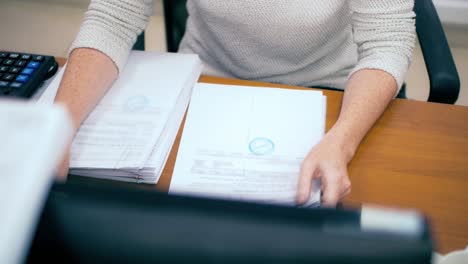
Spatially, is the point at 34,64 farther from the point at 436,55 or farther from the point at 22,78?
the point at 436,55

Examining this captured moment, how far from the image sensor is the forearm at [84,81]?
0.66 metres

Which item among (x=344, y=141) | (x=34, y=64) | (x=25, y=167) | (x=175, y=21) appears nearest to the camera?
(x=25, y=167)

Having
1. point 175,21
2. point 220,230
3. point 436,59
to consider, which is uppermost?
point 220,230

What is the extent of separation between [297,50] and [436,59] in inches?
11.1

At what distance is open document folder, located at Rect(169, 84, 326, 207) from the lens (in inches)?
22.6

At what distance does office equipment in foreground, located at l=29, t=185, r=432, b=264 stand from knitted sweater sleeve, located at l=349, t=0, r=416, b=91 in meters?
0.60

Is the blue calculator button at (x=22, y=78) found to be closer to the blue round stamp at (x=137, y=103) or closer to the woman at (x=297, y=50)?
the woman at (x=297, y=50)

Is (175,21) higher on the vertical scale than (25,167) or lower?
lower

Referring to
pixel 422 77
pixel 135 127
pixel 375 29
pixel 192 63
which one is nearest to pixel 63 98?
pixel 135 127

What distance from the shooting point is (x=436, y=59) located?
81cm

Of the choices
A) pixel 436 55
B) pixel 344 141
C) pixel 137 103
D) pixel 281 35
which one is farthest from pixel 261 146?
pixel 436 55

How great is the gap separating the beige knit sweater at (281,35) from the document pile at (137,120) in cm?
6

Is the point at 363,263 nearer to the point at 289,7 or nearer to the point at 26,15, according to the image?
the point at 289,7

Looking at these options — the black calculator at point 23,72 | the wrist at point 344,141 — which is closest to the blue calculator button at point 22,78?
the black calculator at point 23,72
